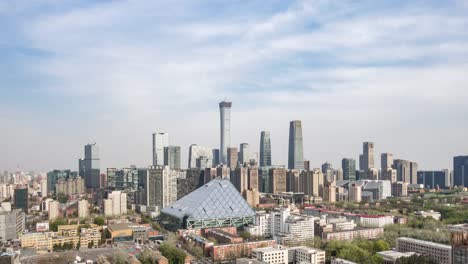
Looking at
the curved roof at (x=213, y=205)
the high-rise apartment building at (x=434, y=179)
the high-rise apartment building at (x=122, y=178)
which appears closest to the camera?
the curved roof at (x=213, y=205)

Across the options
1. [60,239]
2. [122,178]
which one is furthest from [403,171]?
[60,239]

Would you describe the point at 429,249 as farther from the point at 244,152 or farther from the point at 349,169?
the point at 244,152

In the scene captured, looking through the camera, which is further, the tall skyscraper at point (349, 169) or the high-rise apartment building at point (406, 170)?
the tall skyscraper at point (349, 169)

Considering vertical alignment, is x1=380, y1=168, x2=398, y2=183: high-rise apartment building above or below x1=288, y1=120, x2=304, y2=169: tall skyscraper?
below

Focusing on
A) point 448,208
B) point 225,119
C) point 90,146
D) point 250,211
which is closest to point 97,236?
point 250,211

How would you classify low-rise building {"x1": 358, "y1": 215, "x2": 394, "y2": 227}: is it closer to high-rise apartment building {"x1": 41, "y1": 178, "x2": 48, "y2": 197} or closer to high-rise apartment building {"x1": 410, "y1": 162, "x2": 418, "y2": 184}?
high-rise apartment building {"x1": 41, "y1": 178, "x2": 48, "y2": 197}

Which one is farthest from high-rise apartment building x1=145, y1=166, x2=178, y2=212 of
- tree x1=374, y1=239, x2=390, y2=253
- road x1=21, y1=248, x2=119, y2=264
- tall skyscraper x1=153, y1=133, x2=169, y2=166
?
tall skyscraper x1=153, y1=133, x2=169, y2=166

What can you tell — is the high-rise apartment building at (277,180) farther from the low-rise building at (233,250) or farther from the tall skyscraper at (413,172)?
the low-rise building at (233,250)

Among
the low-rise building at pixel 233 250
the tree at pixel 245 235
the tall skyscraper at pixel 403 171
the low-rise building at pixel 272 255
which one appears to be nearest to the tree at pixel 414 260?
the low-rise building at pixel 272 255
